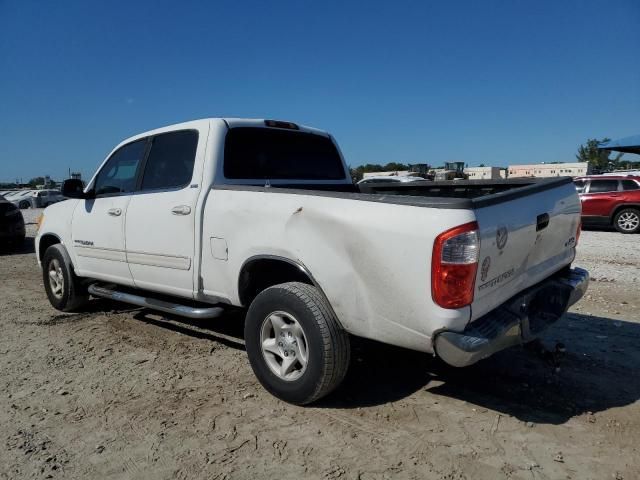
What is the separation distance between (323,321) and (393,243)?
70 cm

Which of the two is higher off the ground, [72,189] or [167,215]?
[72,189]

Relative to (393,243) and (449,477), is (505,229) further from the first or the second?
(449,477)

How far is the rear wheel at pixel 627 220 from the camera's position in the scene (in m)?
13.6

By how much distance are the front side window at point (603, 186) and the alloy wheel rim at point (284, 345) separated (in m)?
13.8

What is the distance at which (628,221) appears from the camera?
13.7 m

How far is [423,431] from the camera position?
9.57 feet

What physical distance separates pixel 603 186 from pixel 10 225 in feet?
51.6

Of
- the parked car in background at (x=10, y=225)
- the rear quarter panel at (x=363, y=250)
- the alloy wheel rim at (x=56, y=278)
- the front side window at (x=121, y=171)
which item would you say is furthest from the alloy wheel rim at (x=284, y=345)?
the parked car in background at (x=10, y=225)

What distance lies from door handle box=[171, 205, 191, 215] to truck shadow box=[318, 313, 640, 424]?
1.70m

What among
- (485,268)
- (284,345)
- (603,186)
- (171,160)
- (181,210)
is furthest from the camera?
(603,186)

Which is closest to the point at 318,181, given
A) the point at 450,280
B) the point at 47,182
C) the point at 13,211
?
the point at 450,280

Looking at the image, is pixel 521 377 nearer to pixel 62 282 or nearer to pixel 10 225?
pixel 62 282

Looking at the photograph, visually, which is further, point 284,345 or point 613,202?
point 613,202

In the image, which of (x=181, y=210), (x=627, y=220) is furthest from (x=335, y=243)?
(x=627, y=220)
